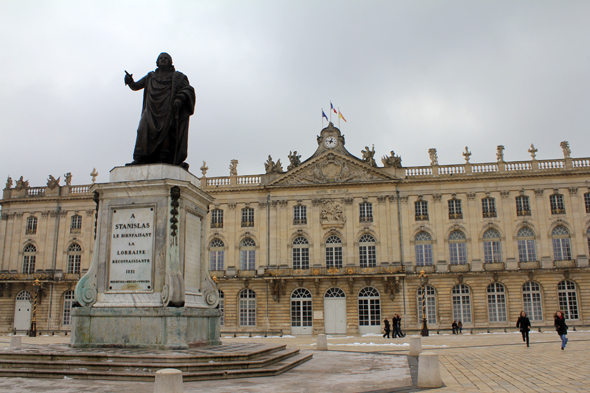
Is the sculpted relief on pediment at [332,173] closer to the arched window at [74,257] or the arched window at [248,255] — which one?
the arched window at [248,255]

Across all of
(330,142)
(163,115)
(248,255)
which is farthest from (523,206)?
(163,115)

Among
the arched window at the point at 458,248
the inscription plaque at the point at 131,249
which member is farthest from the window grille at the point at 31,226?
the inscription plaque at the point at 131,249

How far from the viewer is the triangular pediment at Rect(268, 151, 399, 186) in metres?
38.6

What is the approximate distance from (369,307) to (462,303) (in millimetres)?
6319

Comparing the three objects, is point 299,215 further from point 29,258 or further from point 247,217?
point 29,258

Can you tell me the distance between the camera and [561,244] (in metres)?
36.3

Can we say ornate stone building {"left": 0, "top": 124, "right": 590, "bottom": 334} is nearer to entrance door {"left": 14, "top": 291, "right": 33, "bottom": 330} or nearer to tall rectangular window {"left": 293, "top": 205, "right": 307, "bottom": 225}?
tall rectangular window {"left": 293, "top": 205, "right": 307, "bottom": 225}

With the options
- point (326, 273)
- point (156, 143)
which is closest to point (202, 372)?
point (156, 143)

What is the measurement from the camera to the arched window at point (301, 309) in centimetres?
3719

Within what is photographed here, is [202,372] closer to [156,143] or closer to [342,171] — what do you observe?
[156,143]

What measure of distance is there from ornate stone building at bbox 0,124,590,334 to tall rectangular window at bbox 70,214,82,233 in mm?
3792

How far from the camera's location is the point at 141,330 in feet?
31.5

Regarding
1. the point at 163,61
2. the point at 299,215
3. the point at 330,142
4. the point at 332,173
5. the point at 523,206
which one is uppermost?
the point at 330,142

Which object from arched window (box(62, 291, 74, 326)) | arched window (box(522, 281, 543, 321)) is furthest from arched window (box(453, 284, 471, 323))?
arched window (box(62, 291, 74, 326))
